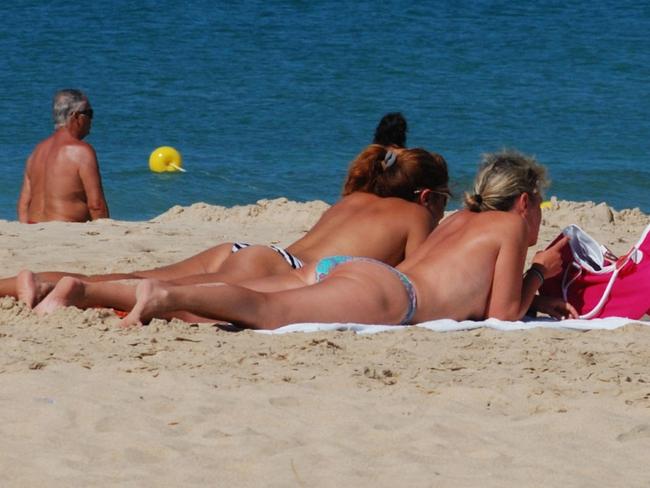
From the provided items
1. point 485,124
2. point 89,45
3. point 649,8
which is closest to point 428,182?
point 485,124

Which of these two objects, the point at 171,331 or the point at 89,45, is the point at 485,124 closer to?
the point at 89,45

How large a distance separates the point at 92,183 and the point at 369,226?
304 cm

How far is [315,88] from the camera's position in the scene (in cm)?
1975

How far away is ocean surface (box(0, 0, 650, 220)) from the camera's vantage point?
14.6 metres

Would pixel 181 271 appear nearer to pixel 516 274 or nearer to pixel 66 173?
pixel 516 274

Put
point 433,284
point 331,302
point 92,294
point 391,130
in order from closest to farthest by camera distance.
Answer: point 92,294, point 331,302, point 433,284, point 391,130

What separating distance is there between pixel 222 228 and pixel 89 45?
1447 centimetres

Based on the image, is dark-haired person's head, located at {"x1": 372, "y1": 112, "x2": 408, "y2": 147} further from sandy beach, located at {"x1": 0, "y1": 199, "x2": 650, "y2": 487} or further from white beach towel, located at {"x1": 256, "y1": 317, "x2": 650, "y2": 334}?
sandy beach, located at {"x1": 0, "y1": 199, "x2": 650, "y2": 487}

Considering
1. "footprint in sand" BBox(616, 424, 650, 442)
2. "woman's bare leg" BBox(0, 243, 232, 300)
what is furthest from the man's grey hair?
"footprint in sand" BBox(616, 424, 650, 442)

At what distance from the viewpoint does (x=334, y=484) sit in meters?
3.33

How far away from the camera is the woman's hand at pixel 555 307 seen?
5.68 metres

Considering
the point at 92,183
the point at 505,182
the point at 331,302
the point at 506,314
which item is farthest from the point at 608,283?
the point at 92,183

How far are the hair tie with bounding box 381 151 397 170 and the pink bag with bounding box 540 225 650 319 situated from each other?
85 cm

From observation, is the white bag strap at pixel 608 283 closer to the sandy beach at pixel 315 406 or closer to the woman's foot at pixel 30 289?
the sandy beach at pixel 315 406
